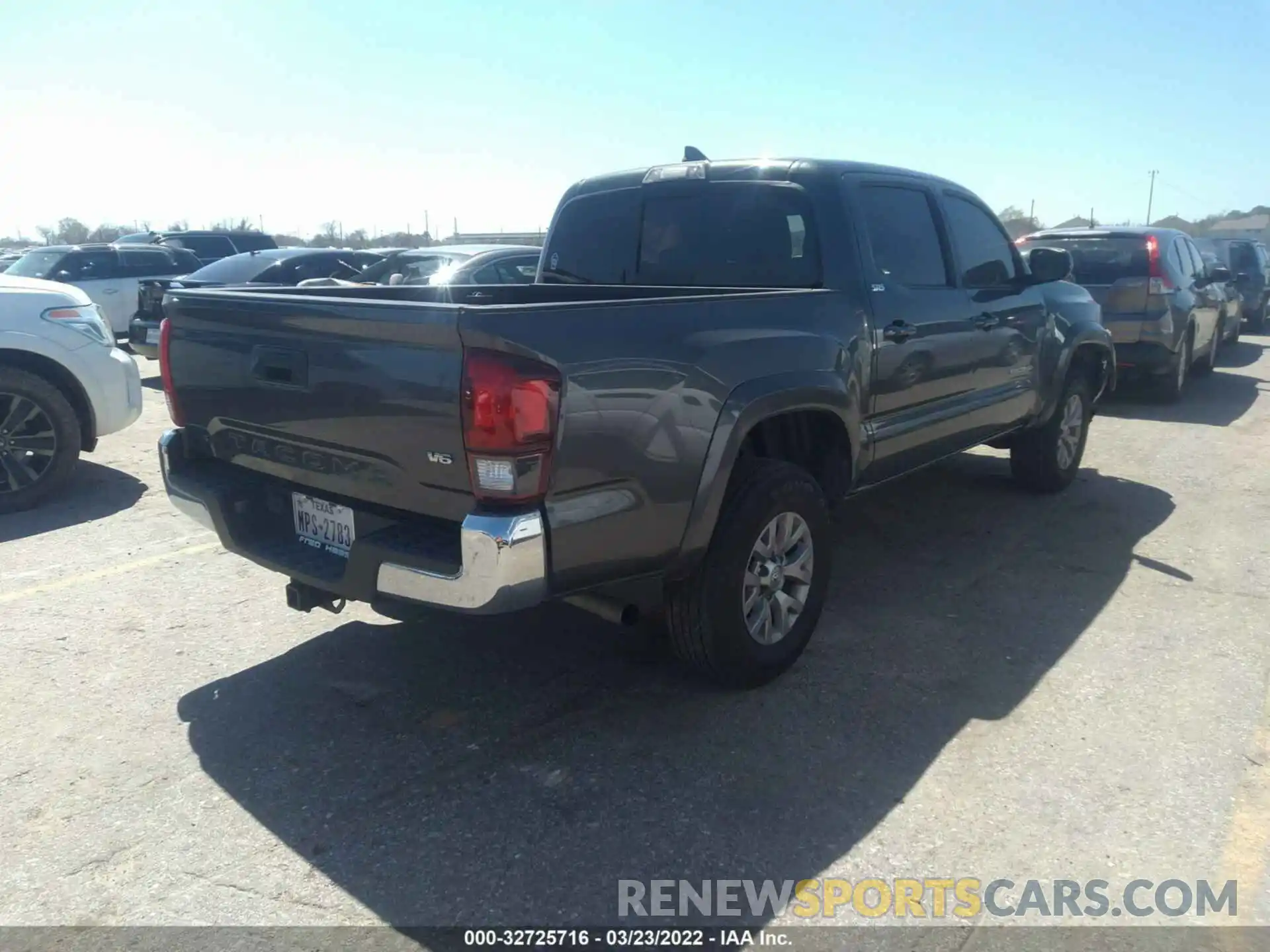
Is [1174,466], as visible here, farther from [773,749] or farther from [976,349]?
[773,749]

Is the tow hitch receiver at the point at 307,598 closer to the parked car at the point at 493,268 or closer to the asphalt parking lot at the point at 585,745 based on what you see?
the asphalt parking lot at the point at 585,745

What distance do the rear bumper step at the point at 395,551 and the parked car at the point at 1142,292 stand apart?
8.57 m

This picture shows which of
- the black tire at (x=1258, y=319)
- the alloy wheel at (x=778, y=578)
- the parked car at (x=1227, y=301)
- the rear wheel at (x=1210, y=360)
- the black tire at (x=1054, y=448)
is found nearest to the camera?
the alloy wheel at (x=778, y=578)

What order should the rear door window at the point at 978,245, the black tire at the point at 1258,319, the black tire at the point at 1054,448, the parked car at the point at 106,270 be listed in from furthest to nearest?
the black tire at the point at 1258,319 < the parked car at the point at 106,270 < the black tire at the point at 1054,448 < the rear door window at the point at 978,245

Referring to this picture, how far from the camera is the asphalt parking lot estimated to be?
2.82 m

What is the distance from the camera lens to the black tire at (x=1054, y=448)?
653 centimetres

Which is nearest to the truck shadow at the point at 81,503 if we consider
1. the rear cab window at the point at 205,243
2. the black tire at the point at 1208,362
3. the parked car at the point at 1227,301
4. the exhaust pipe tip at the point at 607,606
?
the exhaust pipe tip at the point at 607,606

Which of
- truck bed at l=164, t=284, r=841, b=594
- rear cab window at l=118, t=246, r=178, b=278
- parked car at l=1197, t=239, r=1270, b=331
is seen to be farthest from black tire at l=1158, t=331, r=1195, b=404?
rear cab window at l=118, t=246, r=178, b=278

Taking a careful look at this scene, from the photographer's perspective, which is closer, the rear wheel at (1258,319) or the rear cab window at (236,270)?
the rear cab window at (236,270)

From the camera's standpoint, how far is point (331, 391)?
125 inches

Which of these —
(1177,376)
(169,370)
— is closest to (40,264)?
(169,370)

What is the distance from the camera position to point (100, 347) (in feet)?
22.3

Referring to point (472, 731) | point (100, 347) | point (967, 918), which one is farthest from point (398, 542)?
point (100, 347)

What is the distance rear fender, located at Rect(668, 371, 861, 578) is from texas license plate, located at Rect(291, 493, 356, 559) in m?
1.09
